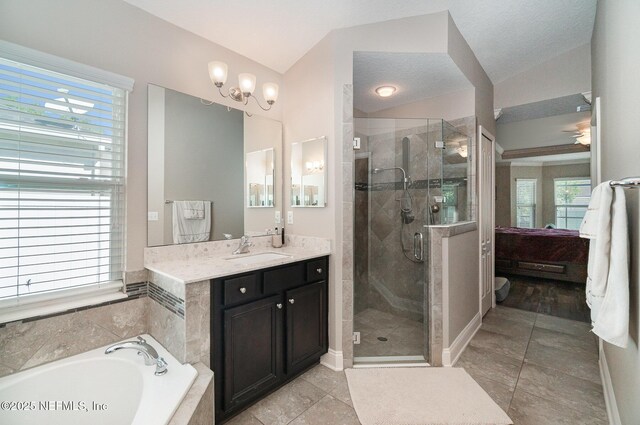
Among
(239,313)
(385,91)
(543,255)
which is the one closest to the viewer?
(239,313)

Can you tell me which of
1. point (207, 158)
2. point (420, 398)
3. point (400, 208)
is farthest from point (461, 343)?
point (207, 158)

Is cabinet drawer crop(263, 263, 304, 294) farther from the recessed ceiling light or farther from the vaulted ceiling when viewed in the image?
the recessed ceiling light

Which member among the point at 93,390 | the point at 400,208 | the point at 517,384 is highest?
the point at 400,208

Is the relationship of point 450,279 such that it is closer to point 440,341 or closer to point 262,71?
point 440,341

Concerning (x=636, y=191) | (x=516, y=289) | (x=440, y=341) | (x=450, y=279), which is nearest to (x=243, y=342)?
(x=440, y=341)

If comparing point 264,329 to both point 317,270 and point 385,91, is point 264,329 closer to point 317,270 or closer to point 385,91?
point 317,270

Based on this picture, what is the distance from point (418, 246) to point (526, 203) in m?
6.69

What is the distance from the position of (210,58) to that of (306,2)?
34.5 inches

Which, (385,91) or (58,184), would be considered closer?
(58,184)

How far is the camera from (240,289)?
5.55 ft

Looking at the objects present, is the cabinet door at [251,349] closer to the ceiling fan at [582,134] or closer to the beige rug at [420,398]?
the beige rug at [420,398]

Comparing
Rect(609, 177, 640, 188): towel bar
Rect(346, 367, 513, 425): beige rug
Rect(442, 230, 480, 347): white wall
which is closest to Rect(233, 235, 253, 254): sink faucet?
Rect(346, 367, 513, 425): beige rug

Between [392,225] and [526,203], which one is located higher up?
[526,203]

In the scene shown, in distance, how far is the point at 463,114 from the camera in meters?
2.98
